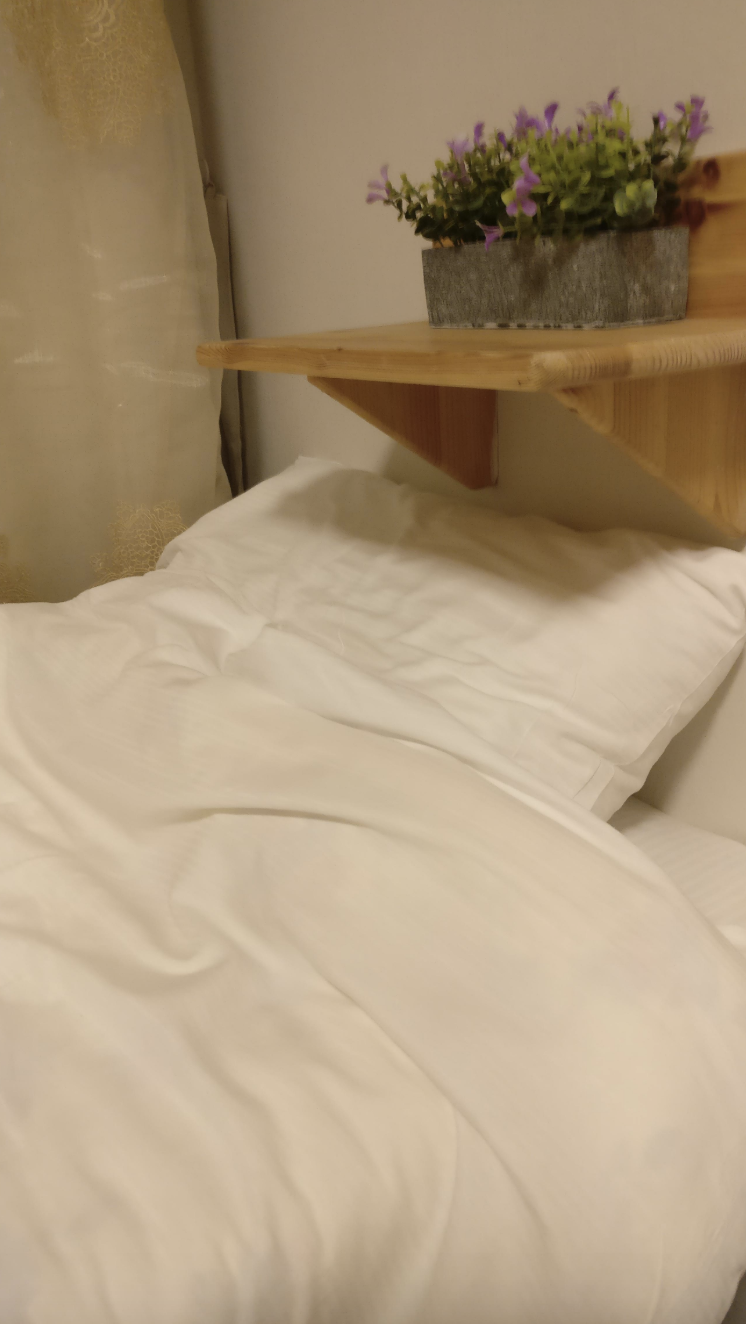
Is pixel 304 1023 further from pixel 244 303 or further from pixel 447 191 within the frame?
pixel 244 303

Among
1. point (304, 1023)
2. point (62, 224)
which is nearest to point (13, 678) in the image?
point (304, 1023)

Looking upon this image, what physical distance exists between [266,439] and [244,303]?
23 centimetres

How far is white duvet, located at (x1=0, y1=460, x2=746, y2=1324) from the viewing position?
0.44 meters

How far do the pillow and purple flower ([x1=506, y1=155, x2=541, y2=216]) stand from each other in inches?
12.4

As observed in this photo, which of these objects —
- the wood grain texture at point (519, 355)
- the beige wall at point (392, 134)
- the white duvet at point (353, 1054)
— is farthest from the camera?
the beige wall at point (392, 134)

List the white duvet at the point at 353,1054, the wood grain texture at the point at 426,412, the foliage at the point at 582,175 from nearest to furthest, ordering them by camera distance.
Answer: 1. the white duvet at the point at 353,1054
2. the foliage at the point at 582,175
3. the wood grain texture at the point at 426,412

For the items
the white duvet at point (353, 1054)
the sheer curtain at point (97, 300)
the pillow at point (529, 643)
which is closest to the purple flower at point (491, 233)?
the pillow at point (529, 643)

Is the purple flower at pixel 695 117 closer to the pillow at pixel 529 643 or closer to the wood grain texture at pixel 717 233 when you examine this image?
the wood grain texture at pixel 717 233

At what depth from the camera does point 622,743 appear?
2.54 feet

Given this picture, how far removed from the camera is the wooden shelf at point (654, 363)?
0.59 m

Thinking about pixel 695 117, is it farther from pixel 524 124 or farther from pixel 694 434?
pixel 694 434

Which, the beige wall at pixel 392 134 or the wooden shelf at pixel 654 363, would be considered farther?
the beige wall at pixel 392 134

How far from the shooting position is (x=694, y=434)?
771 mm

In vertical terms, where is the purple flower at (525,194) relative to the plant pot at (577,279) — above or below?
above
